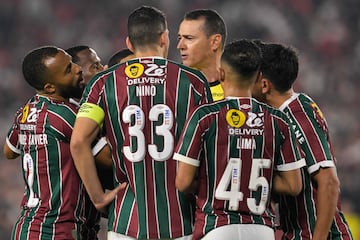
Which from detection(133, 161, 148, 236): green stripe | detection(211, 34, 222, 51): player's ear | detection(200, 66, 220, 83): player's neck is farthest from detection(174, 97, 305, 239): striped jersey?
detection(211, 34, 222, 51): player's ear

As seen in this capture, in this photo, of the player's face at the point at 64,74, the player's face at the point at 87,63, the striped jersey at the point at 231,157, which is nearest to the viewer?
the striped jersey at the point at 231,157

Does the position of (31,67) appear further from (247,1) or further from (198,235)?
(247,1)

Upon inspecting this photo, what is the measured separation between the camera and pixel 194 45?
5918mm

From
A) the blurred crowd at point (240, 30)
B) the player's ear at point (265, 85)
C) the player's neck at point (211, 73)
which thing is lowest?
the player's ear at point (265, 85)

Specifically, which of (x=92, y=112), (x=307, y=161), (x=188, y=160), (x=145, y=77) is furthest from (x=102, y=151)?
(x=307, y=161)

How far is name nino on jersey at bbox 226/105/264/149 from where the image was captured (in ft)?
14.8

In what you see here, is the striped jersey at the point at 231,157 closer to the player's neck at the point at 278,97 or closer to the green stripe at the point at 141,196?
the green stripe at the point at 141,196

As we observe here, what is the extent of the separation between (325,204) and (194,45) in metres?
1.57

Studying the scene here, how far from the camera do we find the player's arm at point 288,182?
4.69 meters

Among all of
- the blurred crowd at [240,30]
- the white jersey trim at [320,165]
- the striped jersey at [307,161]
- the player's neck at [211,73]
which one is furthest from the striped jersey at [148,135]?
the blurred crowd at [240,30]

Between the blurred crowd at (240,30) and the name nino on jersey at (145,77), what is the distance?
27.0ft

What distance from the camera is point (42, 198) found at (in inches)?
198

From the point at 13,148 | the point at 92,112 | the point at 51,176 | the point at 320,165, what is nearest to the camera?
the point at 92,112

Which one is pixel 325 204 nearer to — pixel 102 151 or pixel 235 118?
pixel 235 118
